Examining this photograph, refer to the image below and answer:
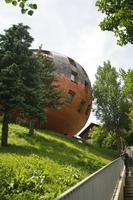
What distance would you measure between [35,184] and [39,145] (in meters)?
13.8

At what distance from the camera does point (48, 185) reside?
12.7 meters

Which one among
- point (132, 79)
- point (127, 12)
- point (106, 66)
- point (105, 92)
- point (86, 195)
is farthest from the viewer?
point (106, 66)

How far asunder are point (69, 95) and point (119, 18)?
26.0 m

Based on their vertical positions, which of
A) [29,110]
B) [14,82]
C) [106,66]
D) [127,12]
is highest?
[106,66]

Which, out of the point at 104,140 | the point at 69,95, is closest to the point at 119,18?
the point at 69,95

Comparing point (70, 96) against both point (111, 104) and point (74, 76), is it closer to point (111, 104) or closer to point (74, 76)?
point (74, 76)

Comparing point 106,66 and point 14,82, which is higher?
point 106,66

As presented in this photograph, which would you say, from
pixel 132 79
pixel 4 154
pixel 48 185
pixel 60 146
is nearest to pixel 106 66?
pixel 60 146

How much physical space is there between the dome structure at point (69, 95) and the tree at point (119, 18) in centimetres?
2245

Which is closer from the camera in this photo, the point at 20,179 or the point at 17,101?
the point at 20,179

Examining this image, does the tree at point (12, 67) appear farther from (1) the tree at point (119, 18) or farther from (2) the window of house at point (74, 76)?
(2) the window of house at point (74, 76)

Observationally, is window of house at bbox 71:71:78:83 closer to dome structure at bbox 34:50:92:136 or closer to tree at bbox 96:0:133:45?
dome structure at bbox 34:50:92:136

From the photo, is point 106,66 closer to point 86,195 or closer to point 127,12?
point 127,12

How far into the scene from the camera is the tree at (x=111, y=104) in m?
44.4
